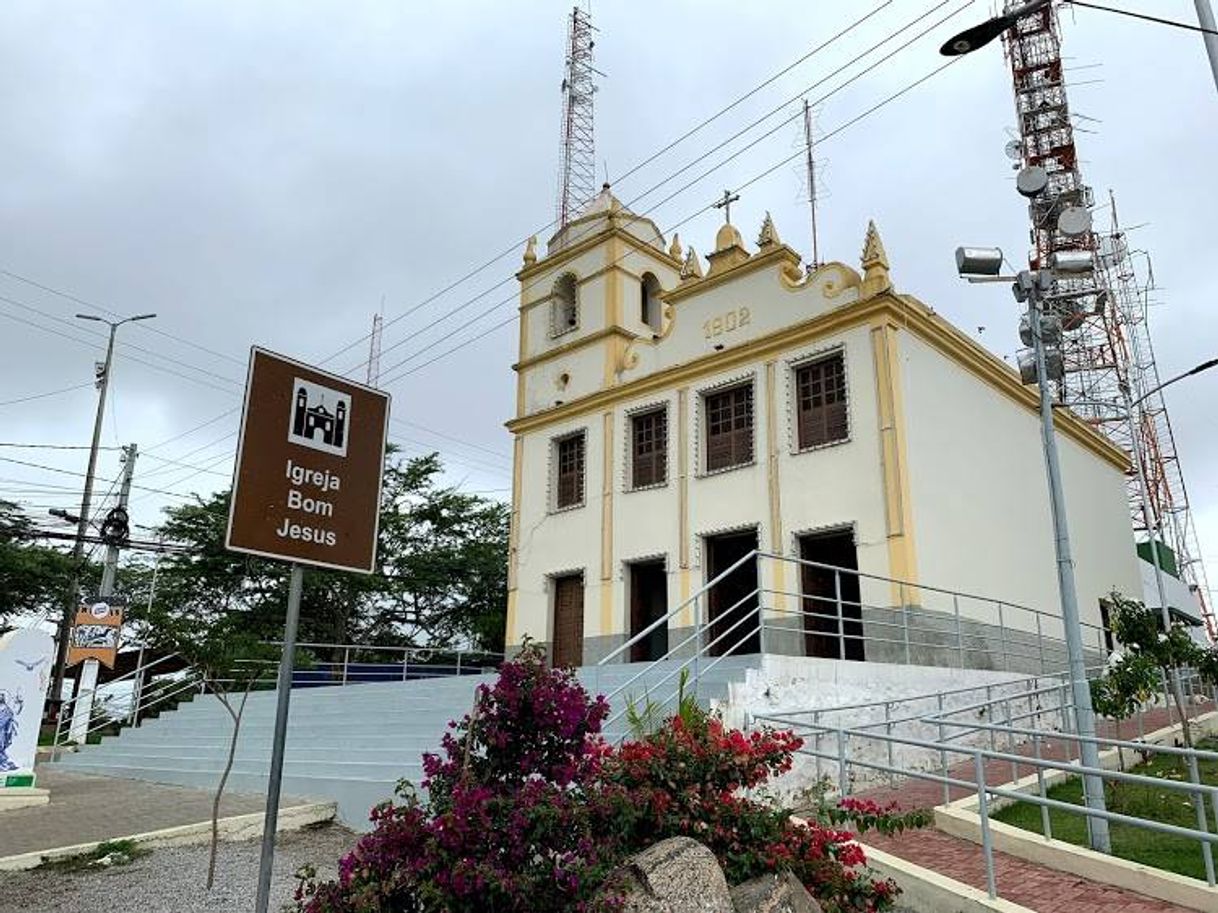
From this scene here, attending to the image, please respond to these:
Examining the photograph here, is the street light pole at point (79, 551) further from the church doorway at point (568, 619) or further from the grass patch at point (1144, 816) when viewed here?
the grass patch at point (1144, 816)

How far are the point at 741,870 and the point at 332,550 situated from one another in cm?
285

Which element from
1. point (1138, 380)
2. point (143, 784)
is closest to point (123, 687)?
point (143, 784)

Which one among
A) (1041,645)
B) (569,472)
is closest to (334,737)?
(569,472)

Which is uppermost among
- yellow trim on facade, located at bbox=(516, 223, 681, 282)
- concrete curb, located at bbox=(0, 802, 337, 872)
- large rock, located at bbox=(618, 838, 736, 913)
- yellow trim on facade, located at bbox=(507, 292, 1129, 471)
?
yellow trim on facade, located at bbox=(516, 223, 681, 282)

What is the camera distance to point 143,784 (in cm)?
1388

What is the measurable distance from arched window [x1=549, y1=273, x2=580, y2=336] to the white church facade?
1.7 inches

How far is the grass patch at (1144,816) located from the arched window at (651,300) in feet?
39.5

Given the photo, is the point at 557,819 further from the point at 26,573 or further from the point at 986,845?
the point at 26,573

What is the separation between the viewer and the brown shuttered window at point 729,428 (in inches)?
650

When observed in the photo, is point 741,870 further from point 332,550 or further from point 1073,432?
point 1073,432

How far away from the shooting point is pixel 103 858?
8508 millimetres

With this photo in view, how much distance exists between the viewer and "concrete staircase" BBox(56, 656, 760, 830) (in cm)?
1016

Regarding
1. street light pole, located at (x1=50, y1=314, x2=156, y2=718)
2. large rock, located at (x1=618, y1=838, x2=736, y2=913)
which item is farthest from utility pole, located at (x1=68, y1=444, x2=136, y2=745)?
large rock, located at (x1=618, y1=838, x2=736, y2=913)

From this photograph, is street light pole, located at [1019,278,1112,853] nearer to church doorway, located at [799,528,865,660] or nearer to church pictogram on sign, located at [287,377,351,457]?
church pictogram on sign, located at [287,377,351,457]
